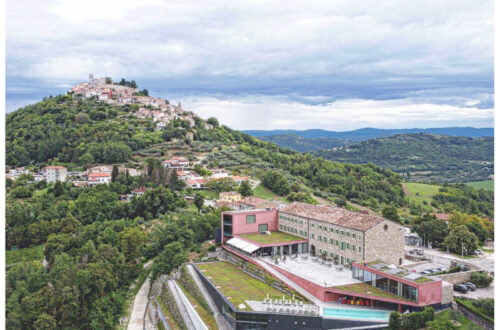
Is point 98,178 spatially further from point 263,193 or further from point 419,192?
point 419,192

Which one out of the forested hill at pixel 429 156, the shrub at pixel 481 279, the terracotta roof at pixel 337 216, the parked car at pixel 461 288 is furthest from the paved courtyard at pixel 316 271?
the forested hill at pixel 429 156

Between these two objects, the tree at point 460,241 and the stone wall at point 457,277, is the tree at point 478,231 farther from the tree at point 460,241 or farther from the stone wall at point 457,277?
the stone wall at point 457,277

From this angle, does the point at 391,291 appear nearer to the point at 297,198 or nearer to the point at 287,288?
the point at 287,288

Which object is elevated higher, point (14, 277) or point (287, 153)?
point (287, 153)

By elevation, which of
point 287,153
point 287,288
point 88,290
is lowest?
point 88,290

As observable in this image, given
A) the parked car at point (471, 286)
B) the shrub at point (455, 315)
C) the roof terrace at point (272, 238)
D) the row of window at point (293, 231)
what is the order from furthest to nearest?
1. the row of window at point (293, 231)
2. the roof terrace at point (272, 238)
3. the parked car at point (471, 286)
4. the shrub at point (455, 315)

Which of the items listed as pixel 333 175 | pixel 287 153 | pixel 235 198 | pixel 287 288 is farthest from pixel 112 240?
pixel 287 153
